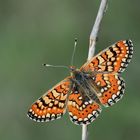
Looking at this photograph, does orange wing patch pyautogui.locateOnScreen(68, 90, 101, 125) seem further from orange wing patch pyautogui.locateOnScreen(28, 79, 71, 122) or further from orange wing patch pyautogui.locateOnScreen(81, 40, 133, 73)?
orange wing patch pyautogui.locateOnScreen(81, 40, 133, 73)

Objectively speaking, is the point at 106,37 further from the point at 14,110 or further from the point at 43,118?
the point at 43,118

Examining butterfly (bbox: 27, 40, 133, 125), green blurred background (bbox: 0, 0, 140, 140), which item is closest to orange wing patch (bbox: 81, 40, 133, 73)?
butterfly (bbox: 27, 40, 133, 125)

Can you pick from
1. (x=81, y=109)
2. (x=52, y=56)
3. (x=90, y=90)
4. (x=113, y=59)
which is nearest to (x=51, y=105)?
(x=81, y=109)

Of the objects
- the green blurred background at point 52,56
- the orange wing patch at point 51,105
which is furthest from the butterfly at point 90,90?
the green blurred background at point 52,56

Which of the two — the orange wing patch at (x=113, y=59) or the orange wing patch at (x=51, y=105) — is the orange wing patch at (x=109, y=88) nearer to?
the orange wing patch at (x=113, y=59)

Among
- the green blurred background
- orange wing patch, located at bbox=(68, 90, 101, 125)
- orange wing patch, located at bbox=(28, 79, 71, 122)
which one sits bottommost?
orange wing patch, located at bbox=(68, 90, 101, 125)

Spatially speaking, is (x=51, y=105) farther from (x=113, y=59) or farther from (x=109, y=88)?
(x=113, y=59)
